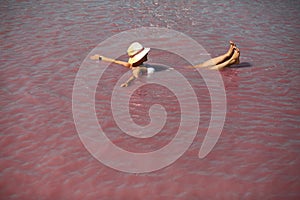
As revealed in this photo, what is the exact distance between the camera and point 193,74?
538 cm

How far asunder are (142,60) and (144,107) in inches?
30.9

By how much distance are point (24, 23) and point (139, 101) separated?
3.65 metres

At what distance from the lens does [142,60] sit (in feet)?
16.5

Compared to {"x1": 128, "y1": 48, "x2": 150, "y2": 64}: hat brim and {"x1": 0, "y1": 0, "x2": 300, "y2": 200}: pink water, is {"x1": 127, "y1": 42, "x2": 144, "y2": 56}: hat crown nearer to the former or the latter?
{"x1": 128, "y1": 48, "x2": 150, "y2": 64}: hat brim

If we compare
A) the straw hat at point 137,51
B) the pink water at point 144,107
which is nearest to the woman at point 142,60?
the straw hat at point 137,51

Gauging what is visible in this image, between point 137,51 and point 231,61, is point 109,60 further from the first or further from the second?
point 231,61

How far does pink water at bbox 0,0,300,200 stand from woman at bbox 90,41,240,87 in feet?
0.60

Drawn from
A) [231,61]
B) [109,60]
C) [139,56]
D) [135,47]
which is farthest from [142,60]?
[231,61]

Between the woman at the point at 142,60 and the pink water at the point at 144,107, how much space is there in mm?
184

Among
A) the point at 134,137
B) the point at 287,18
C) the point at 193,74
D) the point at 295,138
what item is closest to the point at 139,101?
the point at 134,137

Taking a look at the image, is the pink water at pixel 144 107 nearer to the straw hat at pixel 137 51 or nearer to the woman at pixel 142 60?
the woman at pixel 142 60

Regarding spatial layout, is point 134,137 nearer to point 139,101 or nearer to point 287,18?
point 139,101

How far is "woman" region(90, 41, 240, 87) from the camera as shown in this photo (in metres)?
4.93

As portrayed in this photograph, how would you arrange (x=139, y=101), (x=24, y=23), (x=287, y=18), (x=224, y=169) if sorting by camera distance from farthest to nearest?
(x=287, y=18) < (x=24, y=23) < (x=139, y=101) < (x=224, y=169)
